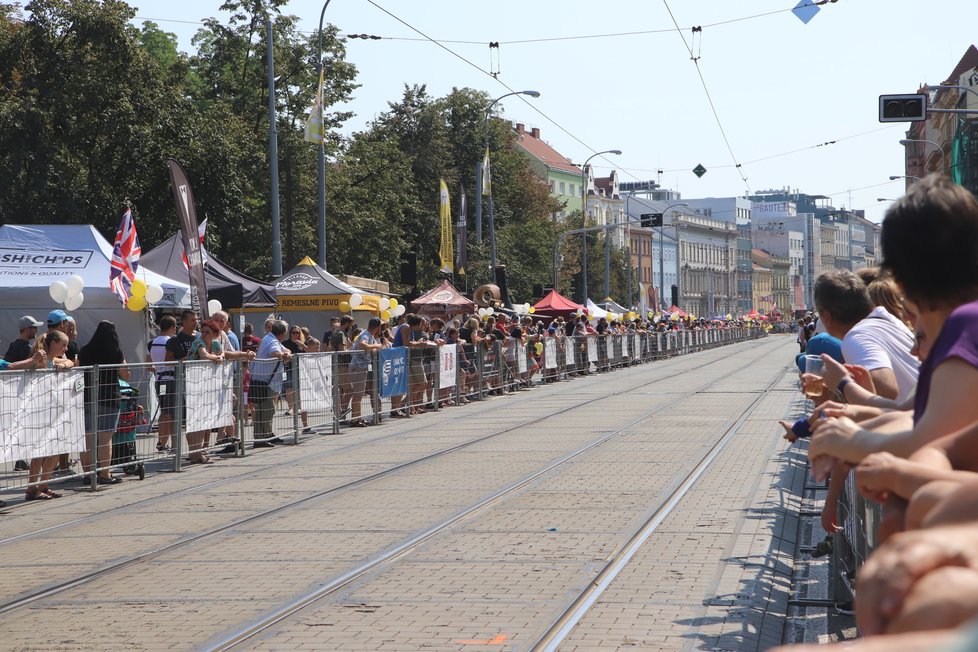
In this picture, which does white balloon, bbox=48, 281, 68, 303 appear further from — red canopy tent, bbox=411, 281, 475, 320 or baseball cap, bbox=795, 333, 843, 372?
red canopy tent, bbox=411, 281, 475, 320

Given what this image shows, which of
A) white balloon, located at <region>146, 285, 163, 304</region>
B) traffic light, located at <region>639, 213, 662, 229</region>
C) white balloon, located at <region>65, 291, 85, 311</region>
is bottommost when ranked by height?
white balloon, located at <region>65, 291, 85, 311</region>

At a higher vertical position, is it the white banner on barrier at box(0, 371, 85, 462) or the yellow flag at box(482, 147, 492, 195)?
the yellow flag at box(482, 147, 492, 195)

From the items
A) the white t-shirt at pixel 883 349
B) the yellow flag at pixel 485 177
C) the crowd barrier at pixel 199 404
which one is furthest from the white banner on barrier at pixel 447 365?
the yellow flag at pixel 485 177

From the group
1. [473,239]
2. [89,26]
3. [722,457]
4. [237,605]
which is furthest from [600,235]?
[237,605]

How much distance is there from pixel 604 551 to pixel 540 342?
2378cm

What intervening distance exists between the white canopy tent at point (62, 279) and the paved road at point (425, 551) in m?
4.99

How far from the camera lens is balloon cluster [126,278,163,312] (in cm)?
1883

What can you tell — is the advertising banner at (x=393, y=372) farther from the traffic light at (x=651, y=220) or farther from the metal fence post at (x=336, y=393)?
the traffic light at (x=651, y=220)

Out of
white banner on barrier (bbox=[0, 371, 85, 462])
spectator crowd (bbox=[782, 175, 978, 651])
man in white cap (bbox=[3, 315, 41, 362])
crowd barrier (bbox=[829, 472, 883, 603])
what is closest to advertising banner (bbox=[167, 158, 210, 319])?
man in white cap (bbox=[3, 315, 41, 362])

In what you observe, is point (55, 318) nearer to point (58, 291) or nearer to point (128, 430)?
point (128, 430)

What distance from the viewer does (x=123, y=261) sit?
62.1ft

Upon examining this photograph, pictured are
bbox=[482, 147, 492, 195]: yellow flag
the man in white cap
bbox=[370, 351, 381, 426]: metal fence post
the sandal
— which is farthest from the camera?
bbox=[482, 147, 492, 195]: yellow flag

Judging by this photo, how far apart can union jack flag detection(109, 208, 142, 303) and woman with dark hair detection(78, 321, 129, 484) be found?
4978mm

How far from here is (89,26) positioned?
37188mm
